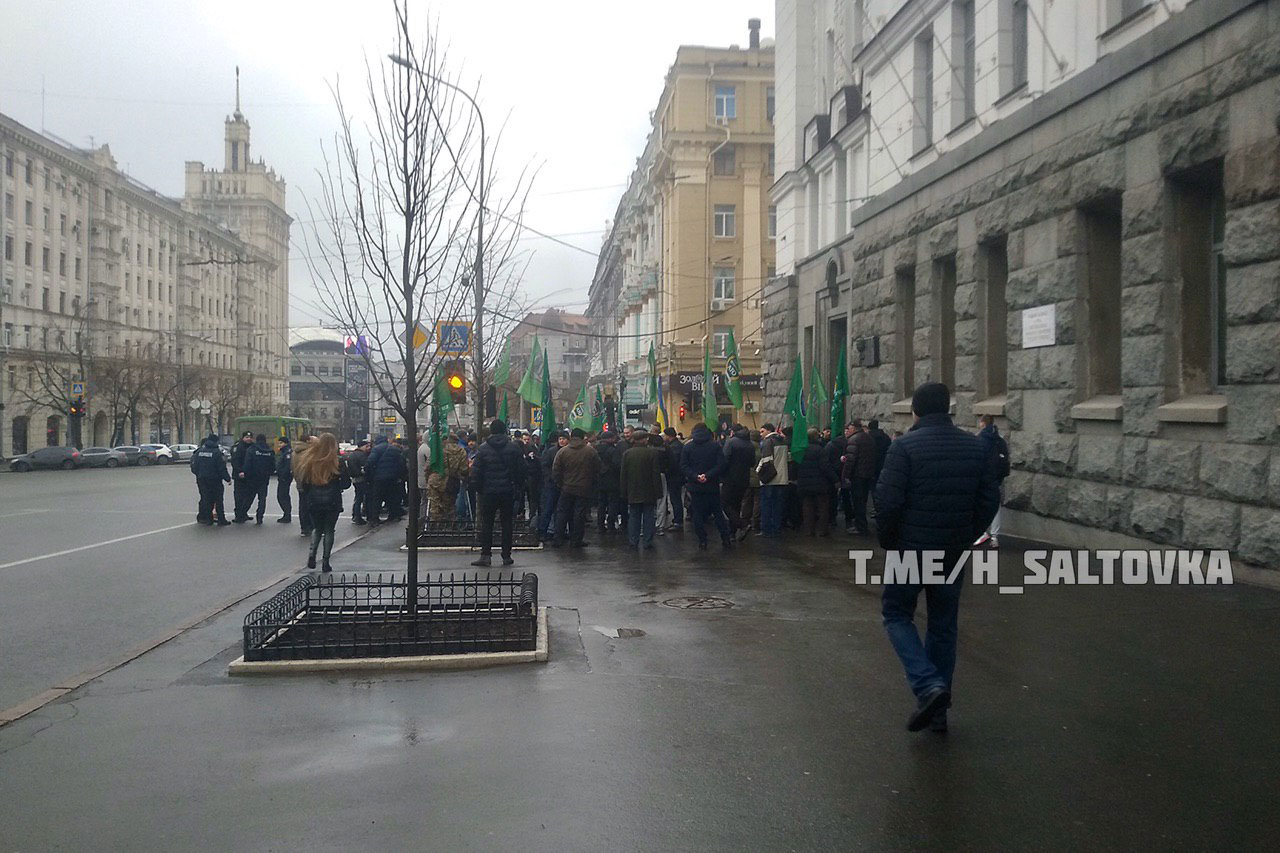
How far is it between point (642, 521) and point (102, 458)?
179 ft

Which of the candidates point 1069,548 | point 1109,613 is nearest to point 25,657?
point 1109,613

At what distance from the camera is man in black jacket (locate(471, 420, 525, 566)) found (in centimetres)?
1327

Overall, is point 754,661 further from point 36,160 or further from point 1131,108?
point 36,160

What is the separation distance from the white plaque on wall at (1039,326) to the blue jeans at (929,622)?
29.7ft

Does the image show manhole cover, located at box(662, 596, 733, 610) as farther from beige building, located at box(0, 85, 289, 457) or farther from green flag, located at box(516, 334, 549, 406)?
beige building, located at box(0, 85, 289, 457)

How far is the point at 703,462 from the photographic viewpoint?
14.9 m

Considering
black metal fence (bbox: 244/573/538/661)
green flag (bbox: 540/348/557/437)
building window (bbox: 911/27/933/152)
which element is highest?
building window (bbox: 911/27/933/152)

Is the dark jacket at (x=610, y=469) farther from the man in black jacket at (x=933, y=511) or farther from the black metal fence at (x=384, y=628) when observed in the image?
the man in black jacket at (x=933, y=511)

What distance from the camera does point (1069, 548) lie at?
44.4 feet

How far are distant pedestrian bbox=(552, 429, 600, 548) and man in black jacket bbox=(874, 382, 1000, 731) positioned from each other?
919 cm

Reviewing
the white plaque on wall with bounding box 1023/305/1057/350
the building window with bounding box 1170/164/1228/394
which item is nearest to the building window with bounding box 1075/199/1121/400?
the white plaque on wall with bounding box 1023/305/1057/350

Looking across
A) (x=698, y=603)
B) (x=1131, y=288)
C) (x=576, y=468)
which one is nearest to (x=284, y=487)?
(x=576, y=468)

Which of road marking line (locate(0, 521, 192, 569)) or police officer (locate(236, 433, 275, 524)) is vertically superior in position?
police officer (locate(236, 433, 275, 524))

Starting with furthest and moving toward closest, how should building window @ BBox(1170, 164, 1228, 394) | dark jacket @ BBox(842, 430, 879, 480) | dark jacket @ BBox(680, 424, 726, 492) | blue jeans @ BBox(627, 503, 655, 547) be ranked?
dark jacket @ BBox(842, 430, 879, 480) < blue jeans @ BBox(627, 503, 655, 547) < dark jacket @ BBox(680, 424, 726, 492) < building window @ BBox(1170, 164, 1228, 394)
